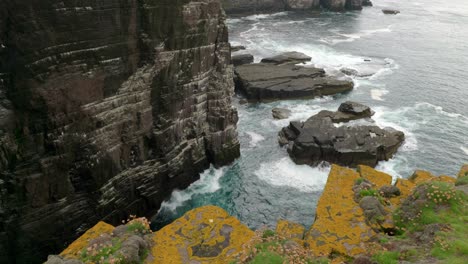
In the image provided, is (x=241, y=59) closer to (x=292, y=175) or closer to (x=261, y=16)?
(x=292, y=175)

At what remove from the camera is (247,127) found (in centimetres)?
4000

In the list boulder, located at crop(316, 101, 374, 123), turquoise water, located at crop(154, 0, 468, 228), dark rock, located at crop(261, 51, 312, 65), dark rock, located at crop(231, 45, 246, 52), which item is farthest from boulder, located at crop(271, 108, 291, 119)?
dark rock, located at crop(231, 45, 246, 52)

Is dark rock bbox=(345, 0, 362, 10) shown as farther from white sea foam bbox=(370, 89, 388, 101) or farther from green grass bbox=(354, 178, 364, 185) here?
green grass bbox=(354, 178, 364, 185)

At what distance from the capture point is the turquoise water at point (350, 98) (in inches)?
1159

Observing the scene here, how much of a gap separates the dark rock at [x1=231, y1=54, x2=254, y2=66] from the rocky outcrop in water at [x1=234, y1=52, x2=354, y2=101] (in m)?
1.98

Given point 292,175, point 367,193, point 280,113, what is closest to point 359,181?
point 367,193

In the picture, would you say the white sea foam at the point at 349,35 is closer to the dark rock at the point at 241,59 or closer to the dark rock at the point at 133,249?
the dark rock at the point at 241,59

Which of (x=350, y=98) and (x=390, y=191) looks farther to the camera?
(x=350, y=98)

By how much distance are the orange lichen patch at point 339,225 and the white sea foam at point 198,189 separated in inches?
467

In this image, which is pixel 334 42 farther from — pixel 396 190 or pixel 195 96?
pixel 396 190

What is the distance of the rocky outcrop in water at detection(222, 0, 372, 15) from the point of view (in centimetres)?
8888

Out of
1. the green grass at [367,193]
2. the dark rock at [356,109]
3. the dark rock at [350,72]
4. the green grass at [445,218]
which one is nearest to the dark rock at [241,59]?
the dark rock at [350,72]

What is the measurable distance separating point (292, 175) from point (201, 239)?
18148 mm

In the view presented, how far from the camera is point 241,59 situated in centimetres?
5406
